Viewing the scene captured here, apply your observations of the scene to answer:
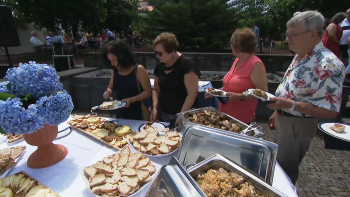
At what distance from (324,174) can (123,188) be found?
2.53 meters

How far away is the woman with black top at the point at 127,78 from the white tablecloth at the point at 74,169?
0.68 meters

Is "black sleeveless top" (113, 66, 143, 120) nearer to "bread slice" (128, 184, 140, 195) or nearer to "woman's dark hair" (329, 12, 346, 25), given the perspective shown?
"bread slice" (128, 184, 140, 195)

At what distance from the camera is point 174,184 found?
2.37 feet

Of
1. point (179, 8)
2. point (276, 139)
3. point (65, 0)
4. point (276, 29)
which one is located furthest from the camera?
point (276, 29)

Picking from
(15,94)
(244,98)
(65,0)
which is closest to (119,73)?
(15,94)

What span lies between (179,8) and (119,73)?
7135 millimetres

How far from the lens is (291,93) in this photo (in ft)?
4.59

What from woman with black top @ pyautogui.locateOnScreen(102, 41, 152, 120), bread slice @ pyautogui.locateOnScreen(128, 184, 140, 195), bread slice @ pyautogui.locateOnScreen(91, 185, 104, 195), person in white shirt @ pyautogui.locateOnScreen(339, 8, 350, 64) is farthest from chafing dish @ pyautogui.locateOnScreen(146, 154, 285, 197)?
person in white shirt @ pyautogui.locateOnScreen(339, 8, 350, 64)

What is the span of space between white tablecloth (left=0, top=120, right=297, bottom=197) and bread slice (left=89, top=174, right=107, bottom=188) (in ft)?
0.28

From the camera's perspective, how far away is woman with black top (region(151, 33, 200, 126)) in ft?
5.89

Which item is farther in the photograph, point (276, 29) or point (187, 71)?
point (276, 29)

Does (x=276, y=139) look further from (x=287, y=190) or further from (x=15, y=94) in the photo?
(x=15, y=94)

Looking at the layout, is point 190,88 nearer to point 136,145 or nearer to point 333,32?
point 136,145

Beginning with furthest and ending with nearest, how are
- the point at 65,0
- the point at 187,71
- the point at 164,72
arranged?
1. the point at 65,0
2. the point at 164,72
3. the point at 187,71
